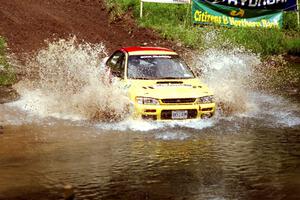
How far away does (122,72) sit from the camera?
13.2m

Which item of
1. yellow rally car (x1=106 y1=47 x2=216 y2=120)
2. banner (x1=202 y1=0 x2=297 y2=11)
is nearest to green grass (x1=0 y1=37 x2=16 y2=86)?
yellow rally car (x1=106 y1=47 x2=216 y2=120)

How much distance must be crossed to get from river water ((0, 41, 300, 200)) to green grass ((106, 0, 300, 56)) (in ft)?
25.4

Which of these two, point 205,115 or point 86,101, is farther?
point 86,101

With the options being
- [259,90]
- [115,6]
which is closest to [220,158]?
[259,90]

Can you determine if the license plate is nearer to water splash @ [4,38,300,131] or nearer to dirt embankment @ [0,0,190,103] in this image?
water splash @ [4,38,300,131]

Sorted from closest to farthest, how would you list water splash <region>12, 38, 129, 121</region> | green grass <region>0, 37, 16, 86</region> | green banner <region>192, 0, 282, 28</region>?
water splash <region>12, 38, 129, 121</region>
green grass <region>0, 37, 16, 86</region>
green banner <region>192, 0, 282, 28</region>

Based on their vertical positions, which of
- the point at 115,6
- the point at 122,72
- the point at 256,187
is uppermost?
the point at 115,6

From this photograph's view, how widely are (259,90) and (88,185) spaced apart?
10.1 meters

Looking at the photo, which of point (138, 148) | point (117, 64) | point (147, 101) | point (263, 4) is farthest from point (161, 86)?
point (263, 4)

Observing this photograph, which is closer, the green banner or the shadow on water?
the shadow on water

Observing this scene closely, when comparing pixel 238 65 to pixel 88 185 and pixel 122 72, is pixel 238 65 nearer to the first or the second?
pixel 122 72

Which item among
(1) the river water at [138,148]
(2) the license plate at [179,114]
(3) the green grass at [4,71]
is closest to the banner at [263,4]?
(3) the green grass at [4,71]

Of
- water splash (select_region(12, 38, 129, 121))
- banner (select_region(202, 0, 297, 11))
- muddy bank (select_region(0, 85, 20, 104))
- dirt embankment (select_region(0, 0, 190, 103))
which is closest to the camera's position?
water splash (select_region(12, 38, 129, 121))

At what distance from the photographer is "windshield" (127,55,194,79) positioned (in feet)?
42.8
